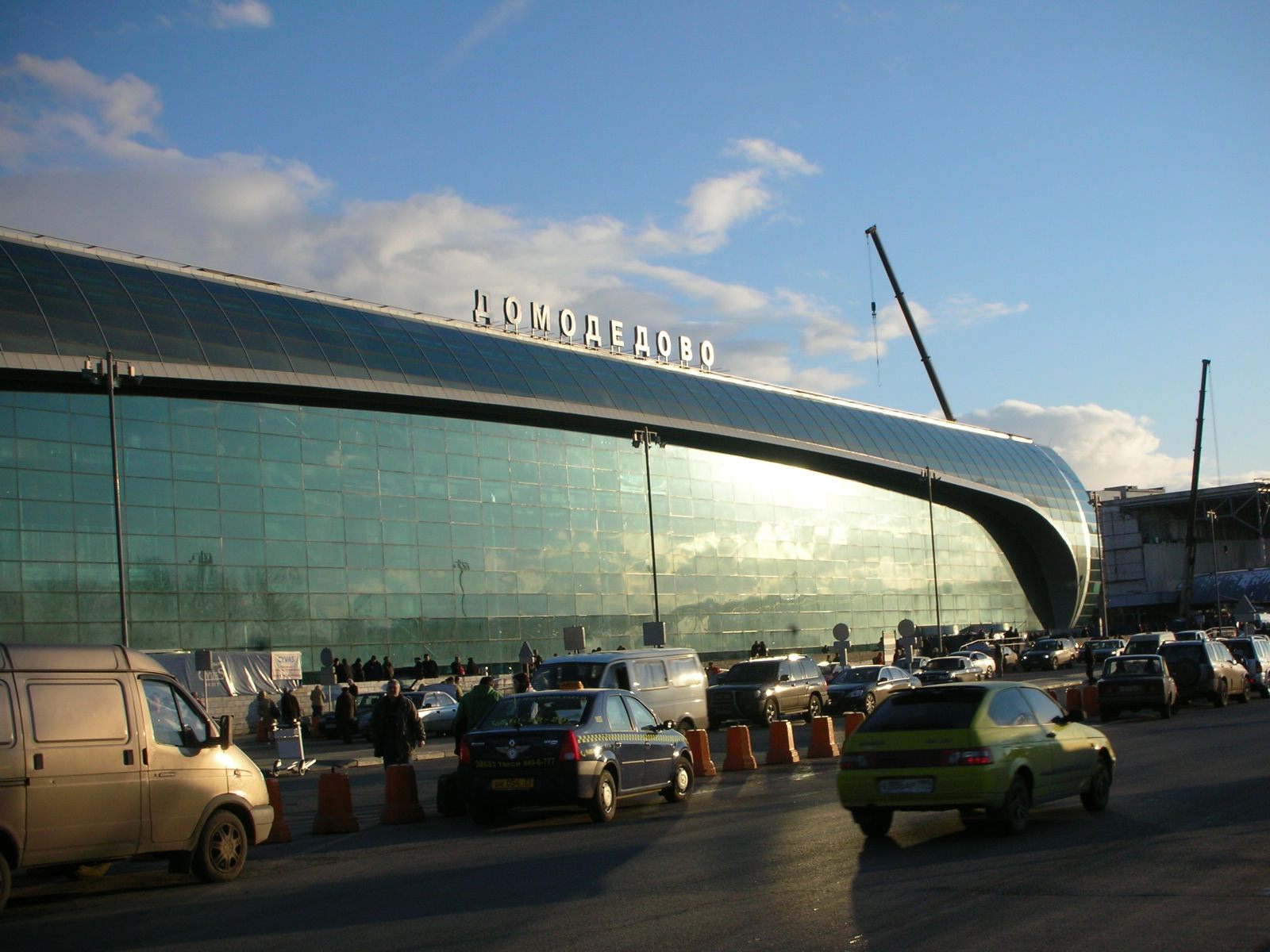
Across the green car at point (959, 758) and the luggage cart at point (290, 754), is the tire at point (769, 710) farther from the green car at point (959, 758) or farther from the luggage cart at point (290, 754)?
the green car at point (959, 758)

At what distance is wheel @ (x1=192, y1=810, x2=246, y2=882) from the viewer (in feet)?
39.2

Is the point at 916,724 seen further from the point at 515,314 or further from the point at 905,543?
the point at 905,543

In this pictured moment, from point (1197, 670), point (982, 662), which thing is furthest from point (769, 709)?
point (982, 662)

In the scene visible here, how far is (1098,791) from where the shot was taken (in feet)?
47.8

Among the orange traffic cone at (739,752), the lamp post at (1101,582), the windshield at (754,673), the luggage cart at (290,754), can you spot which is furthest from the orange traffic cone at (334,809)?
the lamp post at (1101,582)

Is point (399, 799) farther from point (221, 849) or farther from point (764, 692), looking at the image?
point (764, 692)

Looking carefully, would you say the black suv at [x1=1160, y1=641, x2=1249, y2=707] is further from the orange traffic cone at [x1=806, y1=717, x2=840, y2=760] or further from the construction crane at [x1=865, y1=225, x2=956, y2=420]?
the construction crane at [x1=865, y1=225, x2=956, y2=420]

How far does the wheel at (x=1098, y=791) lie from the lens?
14.5 metres

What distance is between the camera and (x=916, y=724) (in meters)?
13.0

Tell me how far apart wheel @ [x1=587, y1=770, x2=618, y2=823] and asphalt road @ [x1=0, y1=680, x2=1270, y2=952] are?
0.39 meters

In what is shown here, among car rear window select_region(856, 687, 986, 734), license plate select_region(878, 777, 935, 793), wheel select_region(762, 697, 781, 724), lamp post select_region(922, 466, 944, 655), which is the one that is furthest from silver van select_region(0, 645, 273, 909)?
lamp post select_region(922, 466, 944, 655)

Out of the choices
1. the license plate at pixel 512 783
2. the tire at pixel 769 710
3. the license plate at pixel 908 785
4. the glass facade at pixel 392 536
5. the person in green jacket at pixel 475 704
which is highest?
the glass facade at pixel 392 536

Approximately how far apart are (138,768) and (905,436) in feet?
240

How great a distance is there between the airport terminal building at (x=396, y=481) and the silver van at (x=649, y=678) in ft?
51.4
